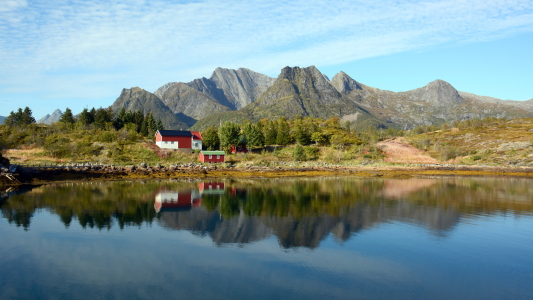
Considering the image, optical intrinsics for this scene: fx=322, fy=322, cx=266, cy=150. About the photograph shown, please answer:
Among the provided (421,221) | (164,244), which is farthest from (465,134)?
(164,244)

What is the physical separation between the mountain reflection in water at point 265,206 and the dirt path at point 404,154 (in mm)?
32119

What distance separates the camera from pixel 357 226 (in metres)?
23.3

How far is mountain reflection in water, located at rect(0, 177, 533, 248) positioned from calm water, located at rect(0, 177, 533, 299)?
0.59 feet

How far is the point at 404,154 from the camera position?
266 ft

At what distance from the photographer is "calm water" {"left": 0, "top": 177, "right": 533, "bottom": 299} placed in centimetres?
1386

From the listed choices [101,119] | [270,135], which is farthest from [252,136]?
[101,119]

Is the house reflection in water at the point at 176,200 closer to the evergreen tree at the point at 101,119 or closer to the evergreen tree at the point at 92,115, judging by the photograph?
the evergreen tree at the point at 101,119

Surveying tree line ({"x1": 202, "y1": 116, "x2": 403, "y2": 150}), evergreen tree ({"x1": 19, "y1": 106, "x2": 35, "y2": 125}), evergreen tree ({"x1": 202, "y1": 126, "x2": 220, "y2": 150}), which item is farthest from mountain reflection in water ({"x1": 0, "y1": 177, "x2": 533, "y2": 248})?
evergreen tree ({"x1": 19, "y1": 106, "x2": 35, "y2": 125})

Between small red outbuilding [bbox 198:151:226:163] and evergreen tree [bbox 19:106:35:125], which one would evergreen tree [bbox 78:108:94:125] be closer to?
evergreen tree [bbox 19:106:35:125]

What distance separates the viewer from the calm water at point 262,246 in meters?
13.9

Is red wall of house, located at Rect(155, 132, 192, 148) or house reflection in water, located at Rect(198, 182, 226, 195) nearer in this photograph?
house reflection in water, located at Rect(198, 182, 226, 195)

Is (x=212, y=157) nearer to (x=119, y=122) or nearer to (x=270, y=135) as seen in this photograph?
(x=270, y=135)

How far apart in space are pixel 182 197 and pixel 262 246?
17096mm

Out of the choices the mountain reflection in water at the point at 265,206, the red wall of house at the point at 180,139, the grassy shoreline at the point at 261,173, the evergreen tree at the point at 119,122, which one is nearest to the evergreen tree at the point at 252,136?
the red wall of house at the point at 180,139
